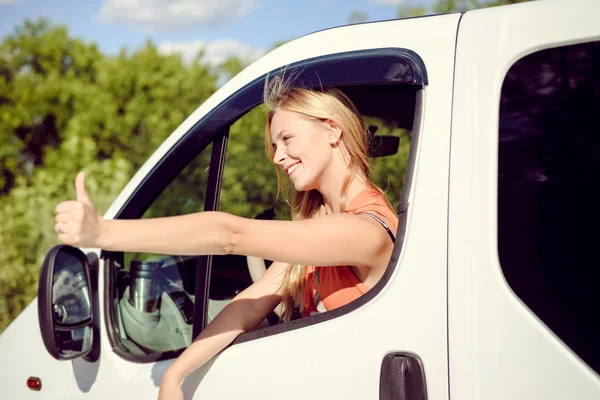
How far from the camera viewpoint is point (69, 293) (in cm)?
210

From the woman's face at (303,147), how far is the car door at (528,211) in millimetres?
448

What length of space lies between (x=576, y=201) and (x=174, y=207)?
147 centimetres

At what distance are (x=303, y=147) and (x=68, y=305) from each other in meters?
0.96

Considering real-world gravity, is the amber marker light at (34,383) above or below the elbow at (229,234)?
below

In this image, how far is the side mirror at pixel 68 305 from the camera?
6.46ft

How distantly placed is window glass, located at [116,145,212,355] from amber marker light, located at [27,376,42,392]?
0.33 m

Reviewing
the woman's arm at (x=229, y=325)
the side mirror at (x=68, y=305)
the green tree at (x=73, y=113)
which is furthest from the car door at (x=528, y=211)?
the green tree at (x=73, y=113)

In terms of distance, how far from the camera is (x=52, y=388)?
7.06ft

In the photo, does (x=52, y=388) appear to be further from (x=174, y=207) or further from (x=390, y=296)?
(x=390, y=296)

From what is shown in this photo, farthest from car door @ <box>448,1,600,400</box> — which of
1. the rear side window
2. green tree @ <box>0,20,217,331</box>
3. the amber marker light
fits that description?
green tree @ <box>0,20,217,331</box>

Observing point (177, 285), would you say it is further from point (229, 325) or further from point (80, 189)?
point (80, 189)

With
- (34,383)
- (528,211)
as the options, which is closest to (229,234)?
(528,211)

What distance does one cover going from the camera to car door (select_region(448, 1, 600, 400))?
4.39 ft

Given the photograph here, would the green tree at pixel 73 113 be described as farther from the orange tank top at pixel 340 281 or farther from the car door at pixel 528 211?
the car door at pixel 528 211
